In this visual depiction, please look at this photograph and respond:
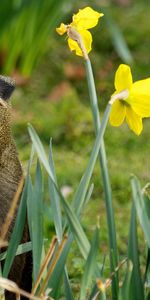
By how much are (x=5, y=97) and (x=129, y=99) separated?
0.72 m

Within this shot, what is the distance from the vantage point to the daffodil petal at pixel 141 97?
2.15 metres

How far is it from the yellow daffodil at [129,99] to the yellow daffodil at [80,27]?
13cm

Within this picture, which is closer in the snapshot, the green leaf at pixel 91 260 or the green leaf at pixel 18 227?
the green leaf at pixel 91 260

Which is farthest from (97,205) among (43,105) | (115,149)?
(43,105)

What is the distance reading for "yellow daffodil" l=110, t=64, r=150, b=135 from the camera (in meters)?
2.16

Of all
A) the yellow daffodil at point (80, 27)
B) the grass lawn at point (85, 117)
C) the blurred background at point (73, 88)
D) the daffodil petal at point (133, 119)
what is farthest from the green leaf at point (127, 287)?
the grass lawn at point (85, 117)

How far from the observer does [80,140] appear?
17.9ft

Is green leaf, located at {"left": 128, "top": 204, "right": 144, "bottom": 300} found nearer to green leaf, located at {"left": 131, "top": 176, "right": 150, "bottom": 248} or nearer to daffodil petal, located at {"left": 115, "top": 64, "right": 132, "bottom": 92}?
green leaf, located at {"left": 131, "top": 176, "right": 150, "bottom": 248}

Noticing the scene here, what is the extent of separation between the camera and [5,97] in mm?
2801

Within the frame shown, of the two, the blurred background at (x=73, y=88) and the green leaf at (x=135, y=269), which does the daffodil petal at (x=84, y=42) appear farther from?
the blurred background at (x=73, y=88)

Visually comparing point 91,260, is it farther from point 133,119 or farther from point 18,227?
point 133,119

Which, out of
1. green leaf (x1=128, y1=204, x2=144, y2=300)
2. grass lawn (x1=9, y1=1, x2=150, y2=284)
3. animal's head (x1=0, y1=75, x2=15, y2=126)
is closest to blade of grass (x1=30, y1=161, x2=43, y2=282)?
green leaf (x1=128, y1=204, x2=144, y2=300)

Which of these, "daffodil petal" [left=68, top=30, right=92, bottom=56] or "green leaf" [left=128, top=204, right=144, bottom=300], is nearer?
"green leaf" [left=128, top=204, right=144, bottom=300]

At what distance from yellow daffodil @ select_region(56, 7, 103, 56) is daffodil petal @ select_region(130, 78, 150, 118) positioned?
179 millimetres
